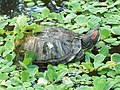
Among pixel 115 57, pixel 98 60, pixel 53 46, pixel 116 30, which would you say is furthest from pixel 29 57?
pixel 116 30

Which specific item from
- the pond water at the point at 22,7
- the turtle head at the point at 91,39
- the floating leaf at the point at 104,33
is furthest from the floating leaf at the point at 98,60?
the pond water at the point at 22,7

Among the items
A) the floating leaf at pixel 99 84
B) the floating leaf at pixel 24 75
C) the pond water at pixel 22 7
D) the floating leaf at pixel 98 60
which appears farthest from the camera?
the pond water at pixel 22 7

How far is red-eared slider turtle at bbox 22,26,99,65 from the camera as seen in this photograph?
2.27 meters

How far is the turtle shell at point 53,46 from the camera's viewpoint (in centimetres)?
226

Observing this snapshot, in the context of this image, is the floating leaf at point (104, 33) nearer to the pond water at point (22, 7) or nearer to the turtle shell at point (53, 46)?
the turtle shell at point (53, 46)

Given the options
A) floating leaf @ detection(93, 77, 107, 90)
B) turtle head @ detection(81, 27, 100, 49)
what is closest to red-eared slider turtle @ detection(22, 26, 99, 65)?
turtle head @ detection(81, 27, 100, 49)

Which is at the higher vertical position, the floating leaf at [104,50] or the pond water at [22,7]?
the pond water at [22,7]

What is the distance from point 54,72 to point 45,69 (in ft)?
0.72

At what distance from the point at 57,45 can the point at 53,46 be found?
3 cm

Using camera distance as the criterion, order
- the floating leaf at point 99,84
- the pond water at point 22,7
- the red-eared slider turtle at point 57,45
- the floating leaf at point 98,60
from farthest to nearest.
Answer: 1. the pond water at point 22,7
2. the red-eared slider turtle at point 57,45
3. the floating leaf at point 98,60
4. the floating leaf at point 99,84

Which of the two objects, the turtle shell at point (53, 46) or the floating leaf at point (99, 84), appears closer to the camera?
the floating leaf at point (99, 84)

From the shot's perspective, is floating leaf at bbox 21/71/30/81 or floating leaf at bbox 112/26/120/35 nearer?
floating leaf at bbox 21/71/30/81

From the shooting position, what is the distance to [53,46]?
2.28m

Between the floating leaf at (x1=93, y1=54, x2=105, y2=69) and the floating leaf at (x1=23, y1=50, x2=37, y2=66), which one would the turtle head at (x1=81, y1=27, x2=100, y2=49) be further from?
the floating leaf at (x1=23, y1=50, x2=37, y2=66)
